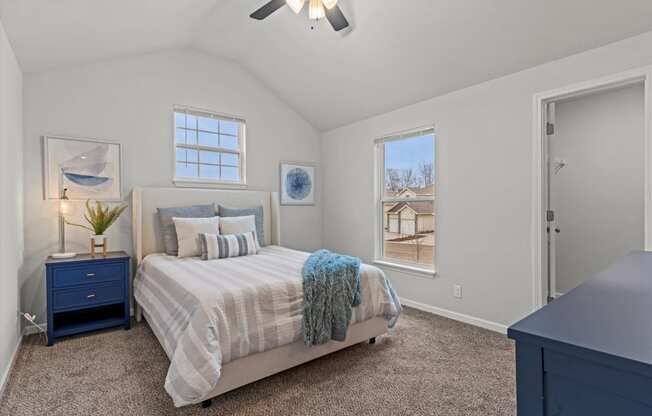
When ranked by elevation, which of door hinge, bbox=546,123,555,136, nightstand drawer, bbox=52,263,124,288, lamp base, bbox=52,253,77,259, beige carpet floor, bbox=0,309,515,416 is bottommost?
beige carpet floor, bbox=0,309,515,416

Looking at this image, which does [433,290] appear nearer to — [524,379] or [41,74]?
[524,379]

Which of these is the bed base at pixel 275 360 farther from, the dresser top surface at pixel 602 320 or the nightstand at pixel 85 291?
the dresser top surface at pixel 602 320

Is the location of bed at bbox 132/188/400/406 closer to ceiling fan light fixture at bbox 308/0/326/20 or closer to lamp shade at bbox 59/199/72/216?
lamp shade at bbox 59/199/72/216

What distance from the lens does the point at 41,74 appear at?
318 centimetres

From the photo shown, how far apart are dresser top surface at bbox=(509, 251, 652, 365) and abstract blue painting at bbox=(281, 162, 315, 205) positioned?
3.97 meters

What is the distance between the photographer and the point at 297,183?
490cm

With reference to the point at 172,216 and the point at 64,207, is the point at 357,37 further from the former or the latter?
the point at 64,207

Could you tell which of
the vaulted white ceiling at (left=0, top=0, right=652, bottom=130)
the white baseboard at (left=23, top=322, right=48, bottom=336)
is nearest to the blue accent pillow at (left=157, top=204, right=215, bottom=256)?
the white baseboard at (left=23, top=322, right=48, bottom=336)

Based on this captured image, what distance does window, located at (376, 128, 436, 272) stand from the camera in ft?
12.4

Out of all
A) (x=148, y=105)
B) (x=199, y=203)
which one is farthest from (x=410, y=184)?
(x=148, y=105)

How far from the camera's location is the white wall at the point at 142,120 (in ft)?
10.4

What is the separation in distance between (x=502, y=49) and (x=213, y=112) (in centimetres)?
317

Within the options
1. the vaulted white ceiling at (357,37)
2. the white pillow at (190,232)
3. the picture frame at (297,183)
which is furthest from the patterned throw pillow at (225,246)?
the vaulted white ceiling at (357,37)

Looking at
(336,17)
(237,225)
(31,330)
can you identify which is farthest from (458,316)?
(31,330)
